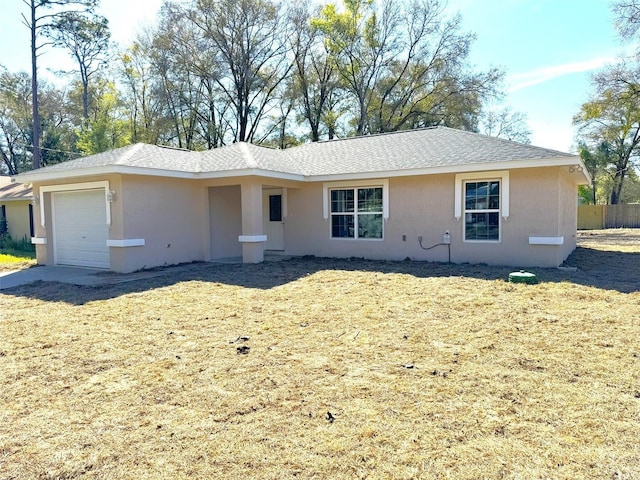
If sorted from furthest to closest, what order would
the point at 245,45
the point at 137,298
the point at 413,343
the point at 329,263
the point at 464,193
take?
the point at 245,45 < the point at 329,263 < the point at 464,193 < the point at 137,298 < the point at 413,343

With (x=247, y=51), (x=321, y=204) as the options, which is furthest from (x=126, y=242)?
(x=247, y=51)

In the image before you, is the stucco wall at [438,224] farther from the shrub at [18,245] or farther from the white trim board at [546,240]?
the shrub at [18,245]

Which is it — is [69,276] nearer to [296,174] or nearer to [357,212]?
[296,174]

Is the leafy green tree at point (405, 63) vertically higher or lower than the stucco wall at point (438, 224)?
higher

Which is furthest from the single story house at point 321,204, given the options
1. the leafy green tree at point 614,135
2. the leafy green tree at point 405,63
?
the leafy green tree at point 614,135

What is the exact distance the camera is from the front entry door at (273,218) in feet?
46.1

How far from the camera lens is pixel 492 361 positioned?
14.3 feet

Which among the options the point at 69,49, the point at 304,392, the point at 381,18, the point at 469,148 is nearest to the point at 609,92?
the point at 381,18

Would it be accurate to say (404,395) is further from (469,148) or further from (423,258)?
(469,148)

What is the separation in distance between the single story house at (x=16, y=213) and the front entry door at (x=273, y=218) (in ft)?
41.1

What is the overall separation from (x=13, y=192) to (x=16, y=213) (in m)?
1.25

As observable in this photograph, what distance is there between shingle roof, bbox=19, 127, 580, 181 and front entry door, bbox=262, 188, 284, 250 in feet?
3.84

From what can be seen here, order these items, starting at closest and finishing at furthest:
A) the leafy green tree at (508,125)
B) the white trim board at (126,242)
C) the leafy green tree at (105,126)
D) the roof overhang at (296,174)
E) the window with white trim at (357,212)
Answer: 1. the roof overhang at (296,174)
2. the white trim board at (126,242)
3. the window with white trim at (357,212)
4. the leafy green tree at (105,126)
5. the leafy green tree at (508,125)

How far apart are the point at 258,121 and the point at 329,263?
21.0 metres
